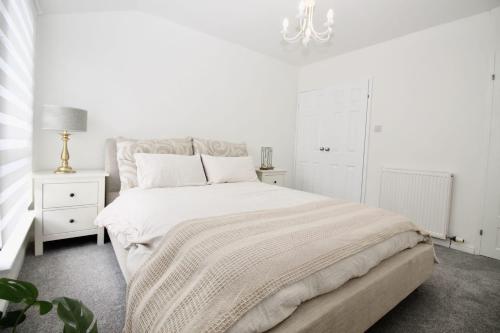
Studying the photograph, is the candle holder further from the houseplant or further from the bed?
the houseplant

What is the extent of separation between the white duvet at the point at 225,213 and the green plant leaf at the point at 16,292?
529mm

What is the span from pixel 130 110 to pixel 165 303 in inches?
92.4

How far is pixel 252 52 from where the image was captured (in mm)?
3717

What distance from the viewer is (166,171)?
227cm

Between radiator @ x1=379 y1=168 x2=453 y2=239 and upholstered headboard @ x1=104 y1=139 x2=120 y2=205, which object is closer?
upholstered headboard @ x1=104 y1=139 x2=120 y2=205

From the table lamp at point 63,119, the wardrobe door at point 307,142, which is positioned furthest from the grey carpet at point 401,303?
the wardrobe door at point 307,142

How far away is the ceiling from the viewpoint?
7.96ft

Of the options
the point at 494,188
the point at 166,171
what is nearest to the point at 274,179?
the point at 166,171

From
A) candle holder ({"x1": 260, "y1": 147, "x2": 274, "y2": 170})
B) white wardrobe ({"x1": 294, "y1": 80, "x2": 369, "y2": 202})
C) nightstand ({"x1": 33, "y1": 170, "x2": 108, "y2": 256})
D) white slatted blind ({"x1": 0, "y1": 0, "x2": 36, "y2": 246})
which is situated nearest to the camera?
white slatted blind ({"x1": 0, "y1": 0, "x2": 36, "y2": 246})

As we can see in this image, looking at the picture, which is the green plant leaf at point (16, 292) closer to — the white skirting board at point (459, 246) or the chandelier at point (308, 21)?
the chandelier at point (308, 21)

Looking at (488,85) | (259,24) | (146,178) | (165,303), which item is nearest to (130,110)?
(146,178)

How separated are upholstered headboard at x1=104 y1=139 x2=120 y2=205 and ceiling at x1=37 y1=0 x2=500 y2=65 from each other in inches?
51.1

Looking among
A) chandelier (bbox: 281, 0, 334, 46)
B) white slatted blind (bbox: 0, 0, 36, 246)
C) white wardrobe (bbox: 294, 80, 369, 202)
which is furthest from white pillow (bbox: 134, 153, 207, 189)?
white wardrobe (bbox: 294, 80, 369, 202)

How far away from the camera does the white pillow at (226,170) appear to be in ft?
8.45
